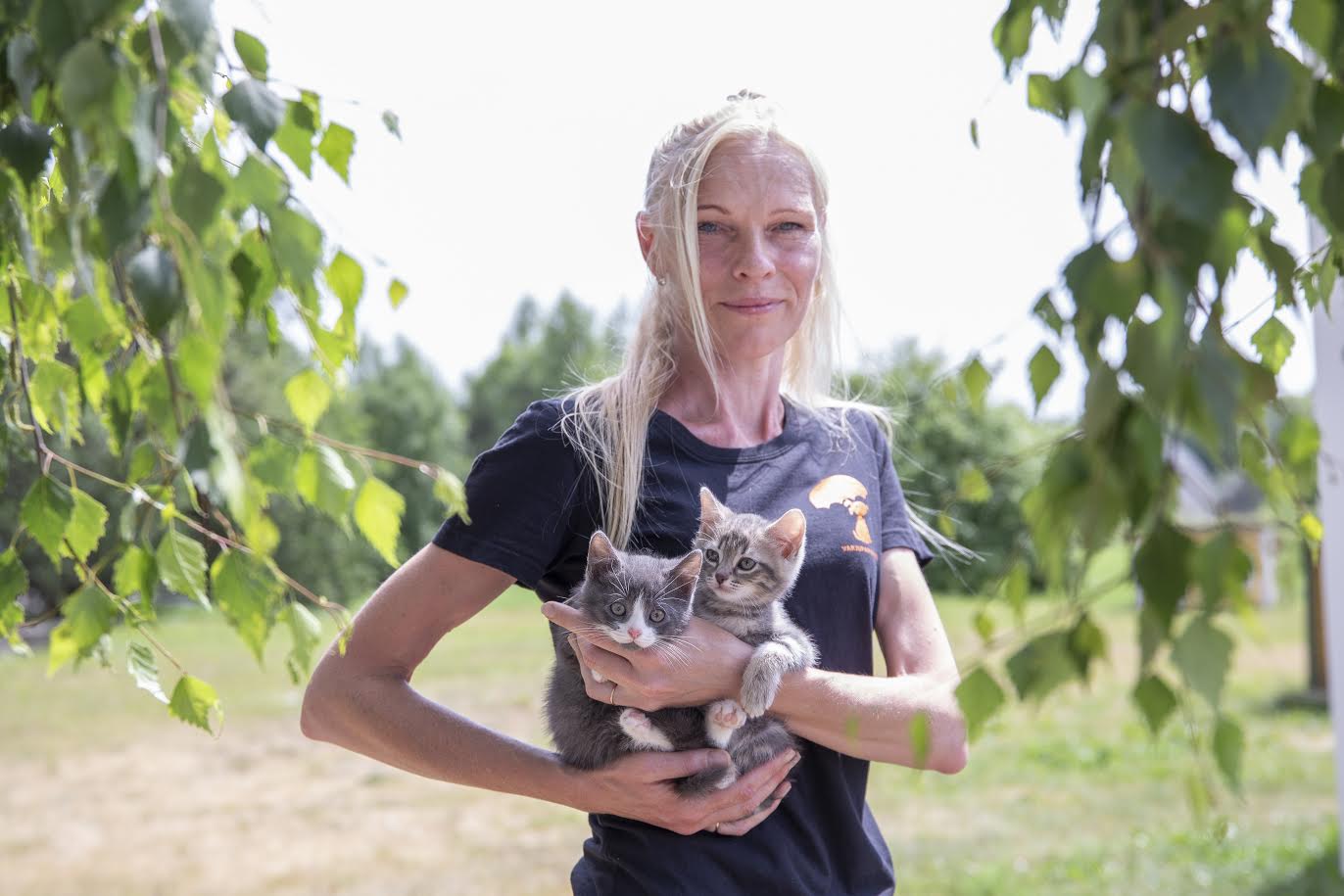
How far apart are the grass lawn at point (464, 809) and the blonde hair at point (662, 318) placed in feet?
11.5

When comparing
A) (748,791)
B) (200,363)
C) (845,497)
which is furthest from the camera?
Result: (845,497)

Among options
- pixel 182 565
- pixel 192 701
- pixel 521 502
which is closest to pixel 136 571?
pixel 182 565

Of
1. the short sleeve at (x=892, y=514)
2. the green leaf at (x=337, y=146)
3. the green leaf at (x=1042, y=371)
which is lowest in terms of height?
the short sleeve at (x=892, y=514)

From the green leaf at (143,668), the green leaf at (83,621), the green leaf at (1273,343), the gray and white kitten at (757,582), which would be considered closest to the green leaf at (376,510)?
the green leaf at (83,621)

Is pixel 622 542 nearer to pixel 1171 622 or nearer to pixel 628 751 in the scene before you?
pixel 628 751

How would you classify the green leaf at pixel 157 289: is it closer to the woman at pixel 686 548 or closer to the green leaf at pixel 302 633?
the green leaf at pixel 302 633

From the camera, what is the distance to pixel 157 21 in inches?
38.1

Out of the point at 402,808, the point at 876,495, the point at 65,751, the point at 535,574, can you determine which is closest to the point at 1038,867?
the point at 402,808

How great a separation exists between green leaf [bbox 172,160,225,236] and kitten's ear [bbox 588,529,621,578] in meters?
0.96

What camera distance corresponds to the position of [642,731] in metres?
1.88

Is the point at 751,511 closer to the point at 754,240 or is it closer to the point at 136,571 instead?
the point at 754,240

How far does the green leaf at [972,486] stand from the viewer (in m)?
1.11

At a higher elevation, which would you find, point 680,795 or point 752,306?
point 752,306

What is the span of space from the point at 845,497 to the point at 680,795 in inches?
23.0
